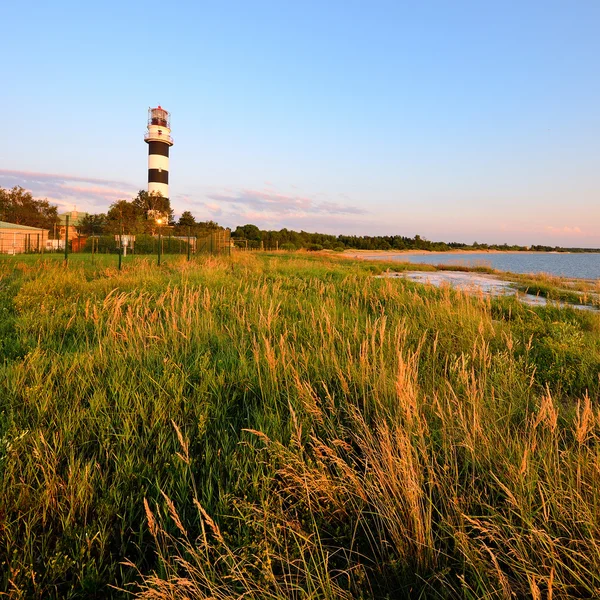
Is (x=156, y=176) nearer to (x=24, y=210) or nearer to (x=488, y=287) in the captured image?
(x=24, y=210)

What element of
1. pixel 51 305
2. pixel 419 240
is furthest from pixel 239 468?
pixel 419 240

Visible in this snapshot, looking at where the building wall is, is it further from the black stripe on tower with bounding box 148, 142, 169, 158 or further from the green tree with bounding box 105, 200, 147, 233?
the black stripe on tower with bounding box 148, 142, 169, 158

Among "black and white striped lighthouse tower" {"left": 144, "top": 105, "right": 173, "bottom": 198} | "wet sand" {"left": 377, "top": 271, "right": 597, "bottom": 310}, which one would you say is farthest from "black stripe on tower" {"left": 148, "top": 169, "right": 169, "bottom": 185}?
"wet sand" {"left": 377, "top": 271, "right": 597, "bottom": 310}

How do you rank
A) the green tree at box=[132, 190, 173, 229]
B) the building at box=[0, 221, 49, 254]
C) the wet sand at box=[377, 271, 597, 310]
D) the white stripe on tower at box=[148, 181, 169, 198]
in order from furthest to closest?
the white stripe on tower at box=[148, 181, 169, 198]
the green tree at box=[132, 190, 173, 229]
the building at box=[0, 221, 49, 254]
the wet sand at box=[377, 271, 597, 310]

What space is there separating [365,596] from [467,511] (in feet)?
1.76

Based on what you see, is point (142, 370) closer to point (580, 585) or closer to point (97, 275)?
point (580, 585)

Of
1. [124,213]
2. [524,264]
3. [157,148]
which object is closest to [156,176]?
[157,148]

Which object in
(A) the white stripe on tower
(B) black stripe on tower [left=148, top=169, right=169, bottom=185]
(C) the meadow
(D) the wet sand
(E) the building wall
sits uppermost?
(B) black stripe on tower [left=148, top=169, right=169, bottom=185]

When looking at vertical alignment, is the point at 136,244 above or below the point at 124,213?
below

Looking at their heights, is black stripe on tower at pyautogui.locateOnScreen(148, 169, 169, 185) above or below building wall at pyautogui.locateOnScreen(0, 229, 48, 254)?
above

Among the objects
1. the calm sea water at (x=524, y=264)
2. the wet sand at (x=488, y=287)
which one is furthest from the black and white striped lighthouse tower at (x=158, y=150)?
the wet sand at (x=488, y=287)

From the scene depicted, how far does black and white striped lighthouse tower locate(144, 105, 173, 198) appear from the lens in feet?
166

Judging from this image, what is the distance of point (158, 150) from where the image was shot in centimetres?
5203

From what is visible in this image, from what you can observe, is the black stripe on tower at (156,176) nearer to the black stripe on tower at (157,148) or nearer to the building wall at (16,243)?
the black stripe on tower at (157,148)
